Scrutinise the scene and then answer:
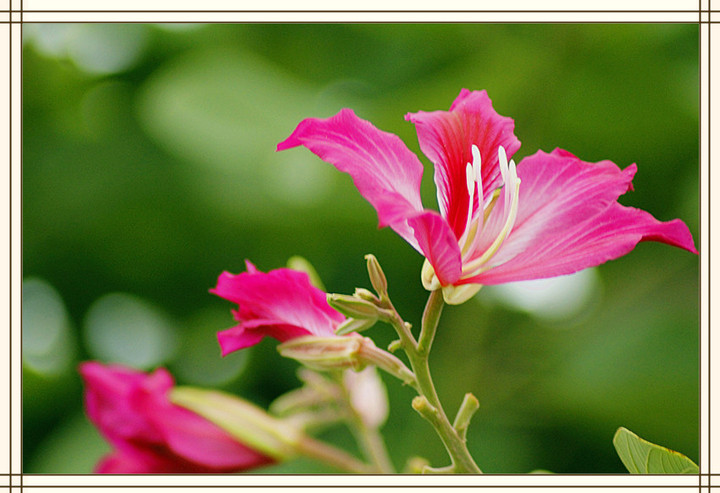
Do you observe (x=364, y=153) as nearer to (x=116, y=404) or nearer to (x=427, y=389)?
(x=427, y=389)

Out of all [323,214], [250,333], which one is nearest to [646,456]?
[250,333]

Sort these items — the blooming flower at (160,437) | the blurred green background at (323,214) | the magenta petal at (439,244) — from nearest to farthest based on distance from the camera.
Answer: the magenta petal at (439,244) < the blooming flower at (160,437) < the blurred green background at (323,214)

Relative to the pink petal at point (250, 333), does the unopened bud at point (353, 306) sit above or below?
above

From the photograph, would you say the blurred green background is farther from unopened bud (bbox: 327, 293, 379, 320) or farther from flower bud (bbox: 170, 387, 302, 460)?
unopened bud (bbox: 327, 293, 379, 320)

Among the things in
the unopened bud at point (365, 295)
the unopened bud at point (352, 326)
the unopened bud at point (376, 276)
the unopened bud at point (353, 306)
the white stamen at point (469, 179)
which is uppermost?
the white stamen at point (469, 179)

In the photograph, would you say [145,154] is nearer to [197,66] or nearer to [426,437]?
[197,66]

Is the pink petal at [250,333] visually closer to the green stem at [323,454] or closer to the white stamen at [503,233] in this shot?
the white stamen at [503,233]

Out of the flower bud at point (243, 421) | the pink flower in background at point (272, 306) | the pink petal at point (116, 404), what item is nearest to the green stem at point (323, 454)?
the flower bud at point (243, 421)
